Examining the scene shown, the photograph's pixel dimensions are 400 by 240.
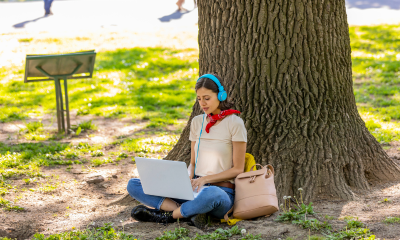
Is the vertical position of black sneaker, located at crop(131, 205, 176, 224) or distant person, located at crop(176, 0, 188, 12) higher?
distant person, located at crop(176, 0, 188, 12)

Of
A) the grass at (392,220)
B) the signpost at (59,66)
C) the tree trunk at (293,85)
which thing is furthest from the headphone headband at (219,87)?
the signpost at (59,66)

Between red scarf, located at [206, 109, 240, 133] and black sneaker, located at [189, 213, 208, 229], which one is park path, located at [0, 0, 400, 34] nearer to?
red scarf, located at [206, 109, 240, 133]

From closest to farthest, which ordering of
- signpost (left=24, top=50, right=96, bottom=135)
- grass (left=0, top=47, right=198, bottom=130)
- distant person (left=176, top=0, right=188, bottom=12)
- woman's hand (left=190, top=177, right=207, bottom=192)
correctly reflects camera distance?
woman's hand (left=190, top=177, right=207, bottom=192) → signpost (left=24, top=50, right=96, bottom=135) → grass (left=0, top=47, right=198, bottom=130) → distant person (left=176, top=0, right=188, bottom=12)

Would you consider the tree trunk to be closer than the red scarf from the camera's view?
No

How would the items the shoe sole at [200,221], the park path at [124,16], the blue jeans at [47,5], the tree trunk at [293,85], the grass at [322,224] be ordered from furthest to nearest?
the blue jeans at [47,5], the park path at [124,16], the tree trunk at [293,85], the shoe sole at [200,221], the grass at [322,224]

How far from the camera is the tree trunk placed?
12.6 ft

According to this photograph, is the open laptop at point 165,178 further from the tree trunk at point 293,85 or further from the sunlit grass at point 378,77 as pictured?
the sunlit grass at point 378,77

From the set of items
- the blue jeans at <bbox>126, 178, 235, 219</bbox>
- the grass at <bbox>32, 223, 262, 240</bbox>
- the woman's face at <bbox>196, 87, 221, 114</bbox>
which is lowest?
the grass at <bbox>32, 223, 262, 240</bbox>

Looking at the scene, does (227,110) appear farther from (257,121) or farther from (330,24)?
(330,24)

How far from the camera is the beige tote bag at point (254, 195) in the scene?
3.33 m

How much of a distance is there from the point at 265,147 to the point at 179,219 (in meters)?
1.04

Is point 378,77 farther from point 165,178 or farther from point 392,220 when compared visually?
point 165,178

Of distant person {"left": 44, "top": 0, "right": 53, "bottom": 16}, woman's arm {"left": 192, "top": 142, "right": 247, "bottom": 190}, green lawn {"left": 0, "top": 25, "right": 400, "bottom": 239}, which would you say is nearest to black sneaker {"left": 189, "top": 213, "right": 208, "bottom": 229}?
woman's arm {"left": 192, "top": 142, "right": 247, "bottom": 190}

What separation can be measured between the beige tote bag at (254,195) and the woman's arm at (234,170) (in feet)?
0.22
